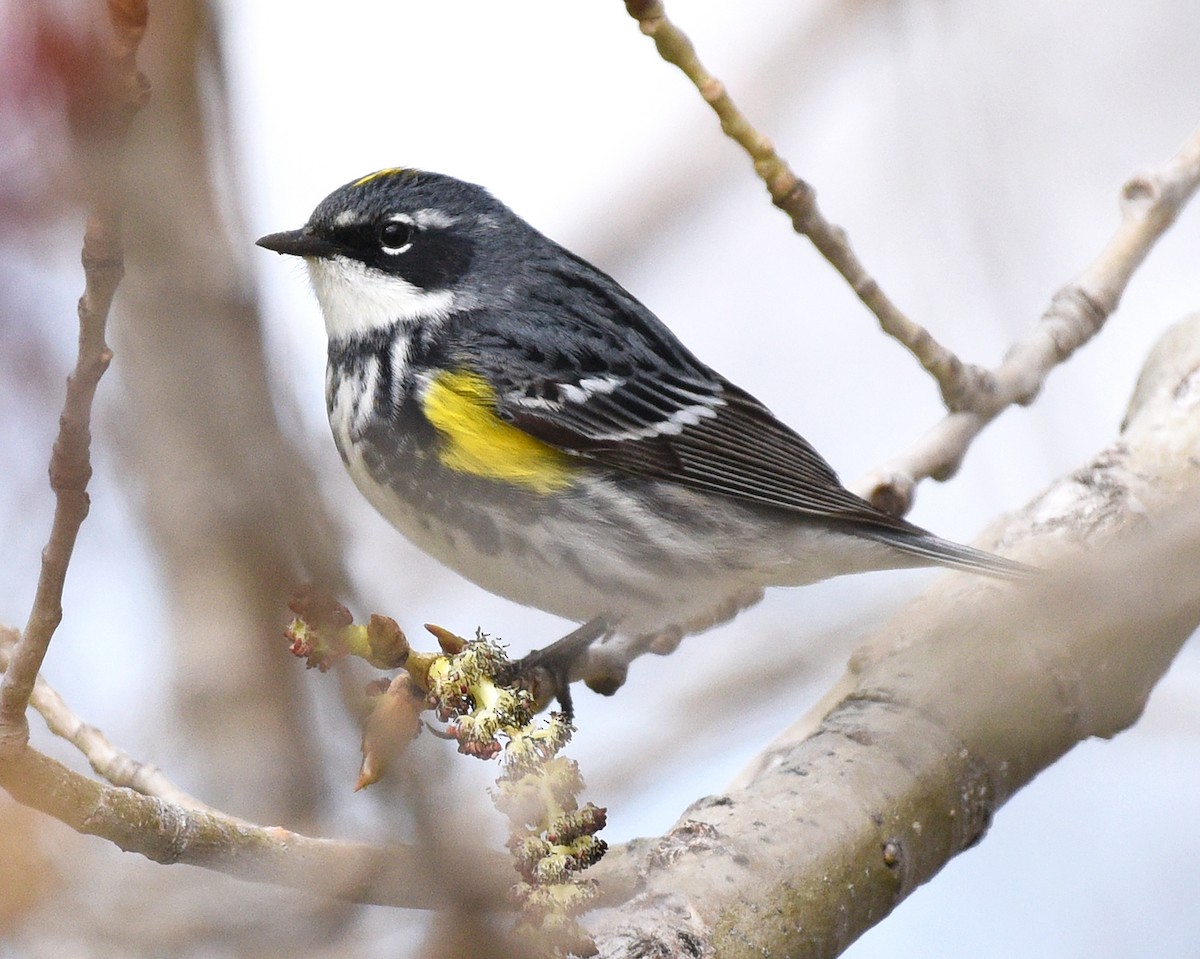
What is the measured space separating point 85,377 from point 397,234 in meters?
2.54

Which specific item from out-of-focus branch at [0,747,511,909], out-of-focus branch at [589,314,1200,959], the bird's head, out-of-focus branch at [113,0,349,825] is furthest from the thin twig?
out-of-focus branch at [0,747,511,909]

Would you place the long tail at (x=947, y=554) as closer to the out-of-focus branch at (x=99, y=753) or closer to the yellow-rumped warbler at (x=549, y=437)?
the yellow-rumped warbler at (x=549, y=437)

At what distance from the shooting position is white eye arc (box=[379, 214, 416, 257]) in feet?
12.6

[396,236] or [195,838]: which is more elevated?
→ [396,236]

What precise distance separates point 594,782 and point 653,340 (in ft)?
5.71

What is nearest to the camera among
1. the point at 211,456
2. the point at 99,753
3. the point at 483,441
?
the point at 211,456

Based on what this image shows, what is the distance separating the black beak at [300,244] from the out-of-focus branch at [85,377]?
2.16 m

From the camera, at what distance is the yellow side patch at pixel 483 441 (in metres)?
3.38

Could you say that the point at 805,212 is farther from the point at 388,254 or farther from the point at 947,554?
the point at 388,254

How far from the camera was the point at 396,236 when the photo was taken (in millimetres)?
3875

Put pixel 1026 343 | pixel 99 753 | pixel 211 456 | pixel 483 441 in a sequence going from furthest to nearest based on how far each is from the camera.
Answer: pixel 1026 343 → pixel 483 441 → pixel 99 753 → pixel 211 456

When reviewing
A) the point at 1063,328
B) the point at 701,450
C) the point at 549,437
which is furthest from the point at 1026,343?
the point at 549,437

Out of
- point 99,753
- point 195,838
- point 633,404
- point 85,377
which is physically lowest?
point 195,838

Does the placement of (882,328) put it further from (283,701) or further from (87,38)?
(87,38)
